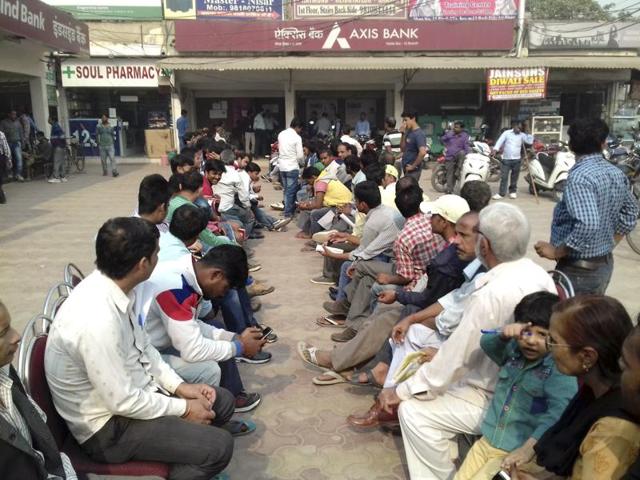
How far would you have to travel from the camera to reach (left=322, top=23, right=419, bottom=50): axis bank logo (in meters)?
16.4

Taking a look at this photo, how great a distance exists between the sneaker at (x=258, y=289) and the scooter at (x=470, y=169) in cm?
503

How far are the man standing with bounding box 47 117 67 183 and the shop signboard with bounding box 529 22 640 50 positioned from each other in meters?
13.7

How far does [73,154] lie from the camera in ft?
A: 50.2

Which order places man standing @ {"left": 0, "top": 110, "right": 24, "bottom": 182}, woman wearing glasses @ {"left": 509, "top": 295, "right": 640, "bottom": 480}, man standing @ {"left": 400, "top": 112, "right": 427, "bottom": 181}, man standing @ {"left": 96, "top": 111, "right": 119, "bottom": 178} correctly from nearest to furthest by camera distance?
1. woman wearing glasses @ {"left": 509, "top": 295, "right": 640, "bottom": 480}
2. man standing @ {"left": 400, "top": 112, "right": 427, "bottom": 181}
3. man standing @ {"left": 0, "top": 110, "right": 24, "bottom": 182}
4. man standing @ {"left": 96, "top": 111, "right": 119, "bottom": 178}

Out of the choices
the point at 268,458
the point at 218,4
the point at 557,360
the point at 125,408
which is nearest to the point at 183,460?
the point at 125,408

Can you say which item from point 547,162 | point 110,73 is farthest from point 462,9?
point 110,73

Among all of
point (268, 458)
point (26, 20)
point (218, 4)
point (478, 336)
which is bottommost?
point (268, 458)

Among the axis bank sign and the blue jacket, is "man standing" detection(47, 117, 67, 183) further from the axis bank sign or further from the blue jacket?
the blue jacket

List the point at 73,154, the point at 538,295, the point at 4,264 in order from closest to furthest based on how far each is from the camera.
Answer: the point at 538,295 → the point at 4,264 → the point at 73,154

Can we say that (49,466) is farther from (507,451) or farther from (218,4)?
(218,4)

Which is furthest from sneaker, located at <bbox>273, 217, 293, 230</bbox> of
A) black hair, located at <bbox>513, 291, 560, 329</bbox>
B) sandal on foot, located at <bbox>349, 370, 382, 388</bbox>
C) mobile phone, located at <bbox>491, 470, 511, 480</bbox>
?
mobile phone, located at <bbox>491, 470, 511, 480</bbox>

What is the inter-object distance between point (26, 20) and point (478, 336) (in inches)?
485

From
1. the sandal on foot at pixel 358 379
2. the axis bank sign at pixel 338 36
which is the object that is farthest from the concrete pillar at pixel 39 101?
the sandal on foot at pixel 358 379

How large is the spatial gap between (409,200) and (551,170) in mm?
7427
